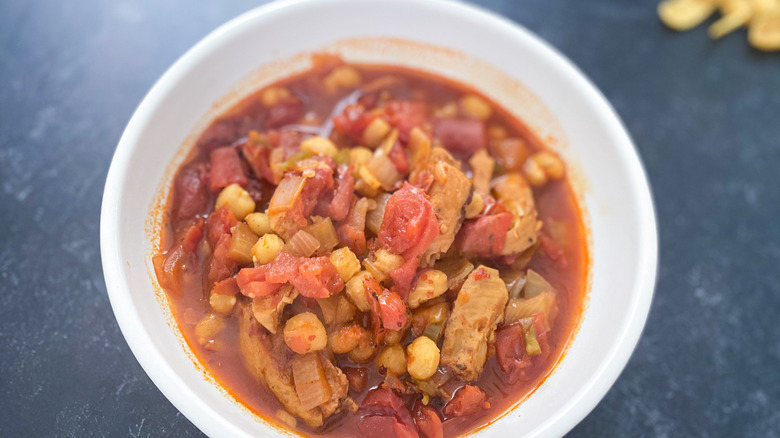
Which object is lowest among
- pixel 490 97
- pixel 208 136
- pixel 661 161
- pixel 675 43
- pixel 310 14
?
pixel 661 161

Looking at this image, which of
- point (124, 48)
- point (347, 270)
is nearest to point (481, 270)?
point (347, 270)

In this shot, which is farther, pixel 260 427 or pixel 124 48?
pixel 124 48

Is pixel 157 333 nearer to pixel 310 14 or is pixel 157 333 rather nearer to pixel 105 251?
pixel 105 251

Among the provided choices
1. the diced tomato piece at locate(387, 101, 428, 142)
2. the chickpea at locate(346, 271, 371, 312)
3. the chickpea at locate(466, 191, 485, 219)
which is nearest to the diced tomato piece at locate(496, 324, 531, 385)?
the chickpea at locate(466, 191, 485, 219)

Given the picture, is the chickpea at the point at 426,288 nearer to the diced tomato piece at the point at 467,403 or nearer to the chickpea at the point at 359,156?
the diced tomato piece at the point at 467,403

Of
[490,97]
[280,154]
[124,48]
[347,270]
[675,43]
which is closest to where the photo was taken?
[347,270]

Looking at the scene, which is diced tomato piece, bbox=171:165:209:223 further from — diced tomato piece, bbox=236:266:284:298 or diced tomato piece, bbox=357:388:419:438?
diced tomato piece, bbox=357:388:419:438

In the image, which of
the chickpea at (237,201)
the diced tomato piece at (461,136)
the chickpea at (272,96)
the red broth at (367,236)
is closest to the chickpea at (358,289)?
the red broth at (367,236)
